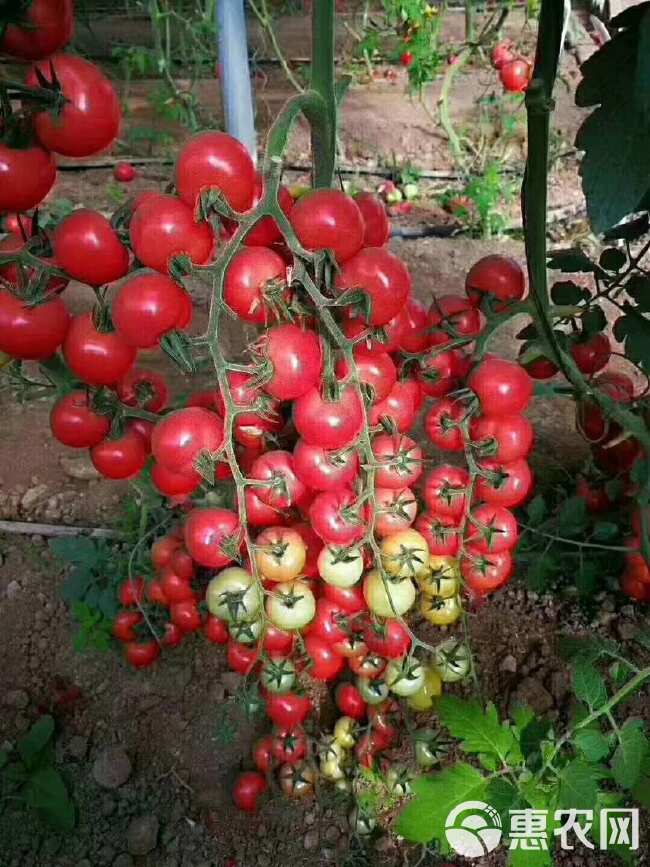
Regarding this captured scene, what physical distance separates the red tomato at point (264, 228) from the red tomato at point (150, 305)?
7 centimetres

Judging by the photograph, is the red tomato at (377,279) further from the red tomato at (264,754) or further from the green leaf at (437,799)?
the red tomato at (264,754)

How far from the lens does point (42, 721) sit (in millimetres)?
1198

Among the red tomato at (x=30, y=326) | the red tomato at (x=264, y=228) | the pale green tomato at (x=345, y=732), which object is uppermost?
the red tomato at (x=264, y=228)

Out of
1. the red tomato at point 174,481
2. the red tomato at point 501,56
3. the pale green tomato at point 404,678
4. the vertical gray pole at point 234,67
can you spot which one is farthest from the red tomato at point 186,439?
the red tomato at point 501,56

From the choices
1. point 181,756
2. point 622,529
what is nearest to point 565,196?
point 622,529

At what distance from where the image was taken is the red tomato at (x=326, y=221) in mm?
610

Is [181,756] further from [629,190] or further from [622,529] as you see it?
[629,190]

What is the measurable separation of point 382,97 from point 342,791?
3.44 m

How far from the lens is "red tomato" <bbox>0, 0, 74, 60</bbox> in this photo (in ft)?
1.80

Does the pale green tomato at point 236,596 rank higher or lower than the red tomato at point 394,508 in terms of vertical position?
lower

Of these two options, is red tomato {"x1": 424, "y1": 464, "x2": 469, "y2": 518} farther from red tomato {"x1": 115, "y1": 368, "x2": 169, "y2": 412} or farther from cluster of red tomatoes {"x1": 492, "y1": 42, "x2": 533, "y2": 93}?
cluster of red tomatoes {"x1": 492, "y1": 42, "x2": 533, "y2": 93}

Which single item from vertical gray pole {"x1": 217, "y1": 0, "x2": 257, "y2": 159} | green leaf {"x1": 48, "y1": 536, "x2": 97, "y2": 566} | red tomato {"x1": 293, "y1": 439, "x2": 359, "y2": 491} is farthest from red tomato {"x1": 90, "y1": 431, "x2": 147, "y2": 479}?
vertical gray pole {"x1": 217, "y1": 0, "x2": 257, "y2": 159}

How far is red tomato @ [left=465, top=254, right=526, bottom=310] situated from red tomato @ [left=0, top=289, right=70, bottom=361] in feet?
1.49

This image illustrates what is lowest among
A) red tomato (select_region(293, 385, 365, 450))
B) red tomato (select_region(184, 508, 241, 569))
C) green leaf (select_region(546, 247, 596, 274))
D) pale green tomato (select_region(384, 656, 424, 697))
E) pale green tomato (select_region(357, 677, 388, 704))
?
pale green tomato (select_region(357, 677, 388, 704))
